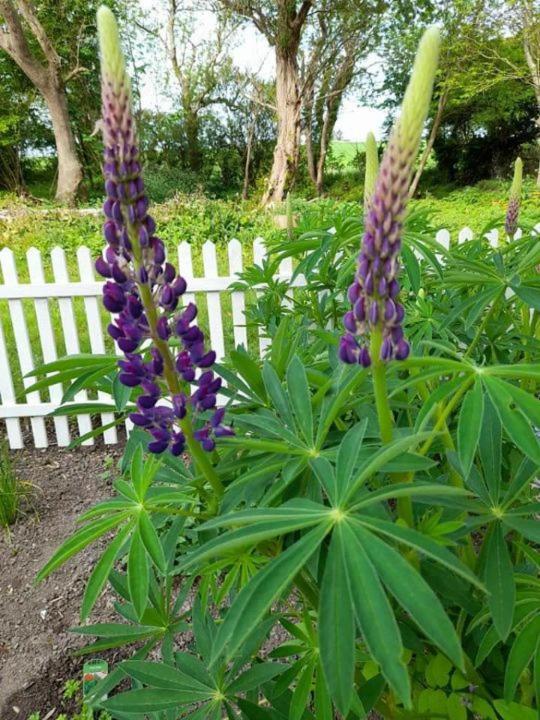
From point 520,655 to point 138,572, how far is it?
0.69 metres

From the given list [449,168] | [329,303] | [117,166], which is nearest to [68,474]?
[329,303]

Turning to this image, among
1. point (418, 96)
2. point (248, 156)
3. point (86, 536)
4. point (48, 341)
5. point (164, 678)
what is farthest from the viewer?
point (248, 156)

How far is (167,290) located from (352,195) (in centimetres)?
2165

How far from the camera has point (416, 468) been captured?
0.84 meters

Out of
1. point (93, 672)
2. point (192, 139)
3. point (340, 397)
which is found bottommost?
point (93, 672)

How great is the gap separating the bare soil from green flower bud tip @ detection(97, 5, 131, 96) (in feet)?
8.30

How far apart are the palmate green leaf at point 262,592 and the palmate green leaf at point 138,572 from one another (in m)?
0.28

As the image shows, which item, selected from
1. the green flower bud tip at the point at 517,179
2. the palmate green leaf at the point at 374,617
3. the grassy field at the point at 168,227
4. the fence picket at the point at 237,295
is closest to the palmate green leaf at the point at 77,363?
the palmate green leaf at the point at 374,617

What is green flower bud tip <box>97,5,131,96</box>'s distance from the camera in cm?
74

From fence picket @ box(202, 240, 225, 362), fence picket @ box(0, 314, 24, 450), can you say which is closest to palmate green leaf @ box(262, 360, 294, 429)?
fence picket @ box(202, 240, 225, 362)

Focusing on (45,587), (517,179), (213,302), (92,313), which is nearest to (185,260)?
(213,302)

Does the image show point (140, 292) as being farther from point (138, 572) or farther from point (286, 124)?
point (286, 124)

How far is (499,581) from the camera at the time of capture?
94 cm

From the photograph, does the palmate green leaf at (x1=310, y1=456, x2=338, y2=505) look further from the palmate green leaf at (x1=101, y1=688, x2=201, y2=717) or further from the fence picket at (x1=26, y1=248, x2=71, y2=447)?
the fence picket at (x1=26, y1=248, x2=71, y2=447)
